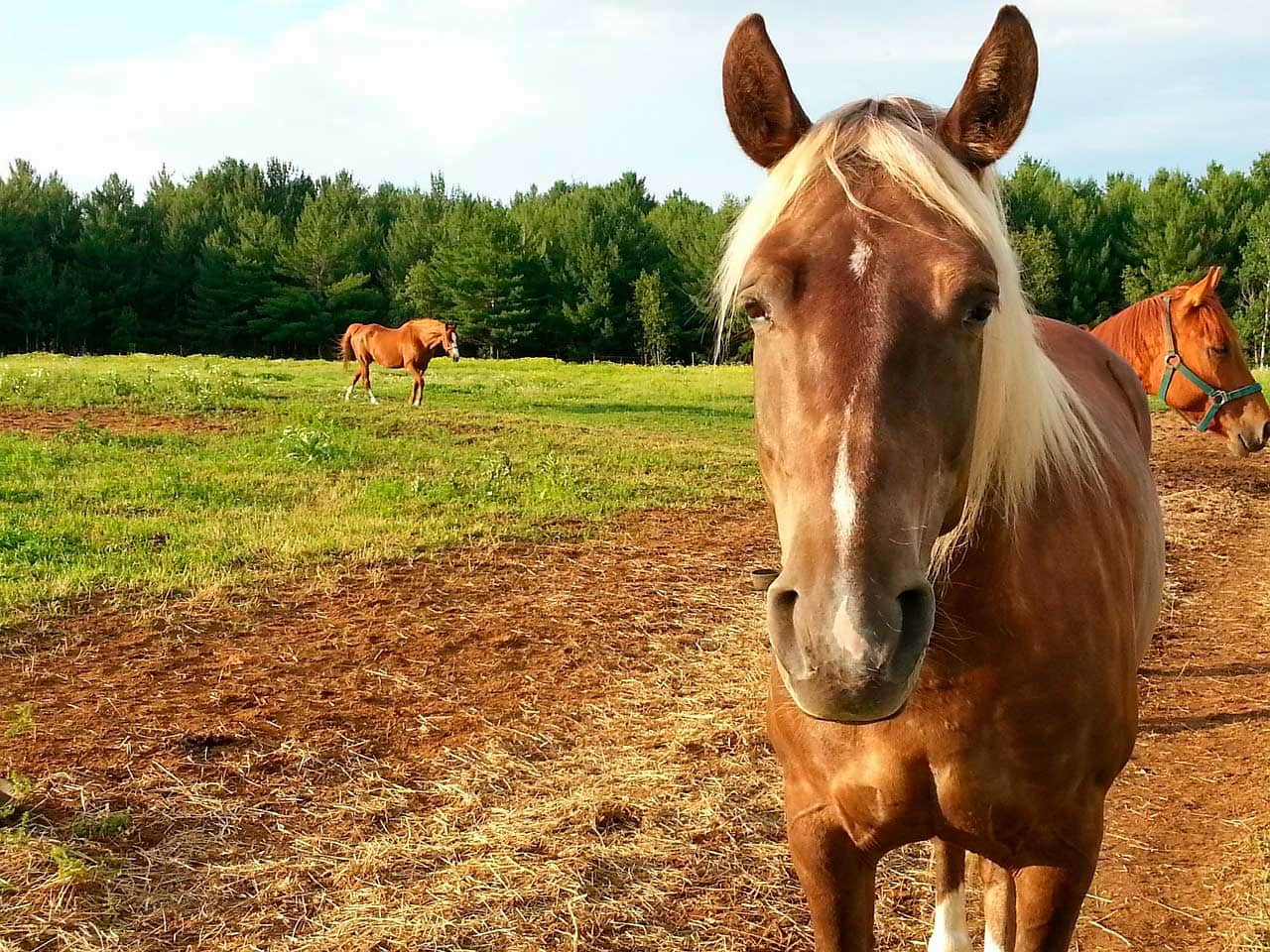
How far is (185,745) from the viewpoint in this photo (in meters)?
3.89

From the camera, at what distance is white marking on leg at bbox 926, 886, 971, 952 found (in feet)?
8.71

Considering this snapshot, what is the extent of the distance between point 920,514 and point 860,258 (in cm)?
43

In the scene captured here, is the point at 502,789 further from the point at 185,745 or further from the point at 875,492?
the point at 875,492

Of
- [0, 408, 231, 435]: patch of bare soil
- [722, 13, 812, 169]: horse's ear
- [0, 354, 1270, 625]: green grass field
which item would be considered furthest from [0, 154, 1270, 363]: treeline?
[722, 13, 812, 169]: horse's ear

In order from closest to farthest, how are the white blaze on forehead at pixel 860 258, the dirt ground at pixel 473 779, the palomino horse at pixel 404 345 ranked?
1. the white blaze on forehead at pixel 860 258
2. the dirt ground at pixel 473 779
3. the palomino horse at pixel 404 345

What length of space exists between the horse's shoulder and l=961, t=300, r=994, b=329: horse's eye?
1696 mm

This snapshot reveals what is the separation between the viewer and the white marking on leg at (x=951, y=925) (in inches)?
105

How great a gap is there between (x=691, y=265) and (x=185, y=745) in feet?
157

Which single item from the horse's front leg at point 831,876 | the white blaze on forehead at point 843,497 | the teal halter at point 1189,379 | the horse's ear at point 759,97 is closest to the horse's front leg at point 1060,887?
the horse's front leg at point 831,876

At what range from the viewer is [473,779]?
376cm

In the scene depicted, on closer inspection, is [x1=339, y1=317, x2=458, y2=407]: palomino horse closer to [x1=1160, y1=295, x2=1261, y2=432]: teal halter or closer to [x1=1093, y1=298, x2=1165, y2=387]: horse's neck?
[x1=1093, y1=298, x2=1165, y2=387]: horse's neck

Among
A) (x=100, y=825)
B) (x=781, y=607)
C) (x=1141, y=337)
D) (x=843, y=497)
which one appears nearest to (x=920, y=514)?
(x=843, y=497)

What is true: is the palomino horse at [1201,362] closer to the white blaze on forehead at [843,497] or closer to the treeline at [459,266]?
the white blaze on forehead at [843,497]

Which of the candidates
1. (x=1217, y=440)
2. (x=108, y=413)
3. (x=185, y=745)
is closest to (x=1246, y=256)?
(x=1217, y=440)
